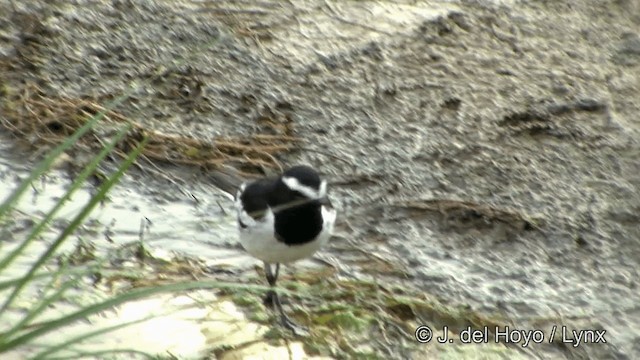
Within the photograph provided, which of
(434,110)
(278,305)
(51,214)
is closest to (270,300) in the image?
(278,305)

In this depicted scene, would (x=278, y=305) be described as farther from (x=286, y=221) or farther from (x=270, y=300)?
(x=286, y=221)

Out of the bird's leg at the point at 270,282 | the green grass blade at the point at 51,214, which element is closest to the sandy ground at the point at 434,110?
the bird's leg at the point at 270,282

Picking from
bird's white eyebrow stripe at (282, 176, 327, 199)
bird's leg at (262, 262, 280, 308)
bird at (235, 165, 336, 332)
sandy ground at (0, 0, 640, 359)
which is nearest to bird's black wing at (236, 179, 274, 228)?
bird at (235, 165, 336, 332)

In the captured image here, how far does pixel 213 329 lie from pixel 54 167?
194 cm

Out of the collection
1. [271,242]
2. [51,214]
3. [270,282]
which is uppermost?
[51,214]

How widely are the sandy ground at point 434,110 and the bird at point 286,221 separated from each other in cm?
58

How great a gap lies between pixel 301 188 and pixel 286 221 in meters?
0.20

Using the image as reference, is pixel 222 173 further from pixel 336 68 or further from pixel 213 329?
pixel 213 329

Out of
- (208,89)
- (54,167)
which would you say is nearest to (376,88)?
(208,89)

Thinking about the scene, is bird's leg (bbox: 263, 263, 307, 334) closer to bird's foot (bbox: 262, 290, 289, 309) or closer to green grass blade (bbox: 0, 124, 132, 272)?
bird's foot (bbox: 262, 290, 289, 309)

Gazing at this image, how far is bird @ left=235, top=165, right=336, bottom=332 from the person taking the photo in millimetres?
5504

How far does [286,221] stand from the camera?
554cm

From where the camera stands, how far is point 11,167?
6.69m

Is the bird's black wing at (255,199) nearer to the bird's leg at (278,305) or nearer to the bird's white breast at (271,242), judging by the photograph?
the bird's white breast at (271,242)
